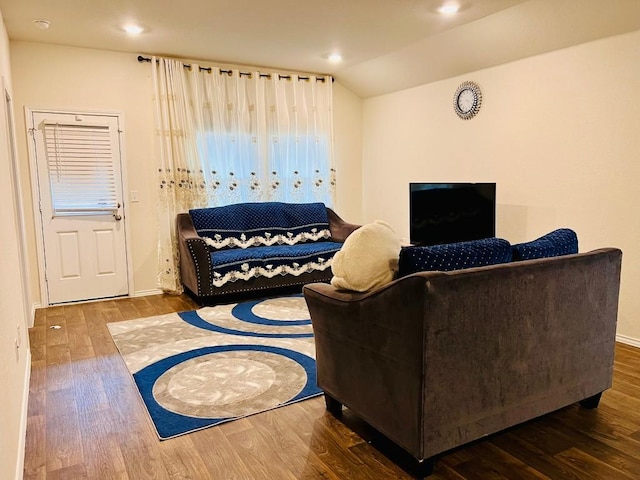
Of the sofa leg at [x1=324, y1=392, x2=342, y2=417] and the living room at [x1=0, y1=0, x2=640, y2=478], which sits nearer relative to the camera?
the sofa leg at [x1=324, y1=392, x2=342, y2=417]

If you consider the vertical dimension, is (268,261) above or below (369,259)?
below

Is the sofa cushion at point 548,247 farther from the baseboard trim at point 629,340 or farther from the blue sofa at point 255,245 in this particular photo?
the blue sofa at point 255,245

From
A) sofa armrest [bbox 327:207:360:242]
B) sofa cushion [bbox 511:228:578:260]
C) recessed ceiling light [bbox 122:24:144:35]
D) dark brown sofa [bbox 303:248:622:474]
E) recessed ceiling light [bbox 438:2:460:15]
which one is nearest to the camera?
dark brown sofa [bbox 303:248:622:474]

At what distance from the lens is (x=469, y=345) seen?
1.94 m

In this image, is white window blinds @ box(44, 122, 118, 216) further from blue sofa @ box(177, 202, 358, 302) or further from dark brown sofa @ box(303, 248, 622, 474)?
dark brown sofa @ box(303, 248, 622, 474)

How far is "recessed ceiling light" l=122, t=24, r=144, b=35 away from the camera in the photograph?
161 inches

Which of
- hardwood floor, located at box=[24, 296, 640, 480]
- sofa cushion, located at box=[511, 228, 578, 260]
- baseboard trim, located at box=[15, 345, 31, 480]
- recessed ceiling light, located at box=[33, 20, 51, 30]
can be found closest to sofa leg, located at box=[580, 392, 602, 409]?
hardwood floor, located at box=[24, 296, 640, 480]

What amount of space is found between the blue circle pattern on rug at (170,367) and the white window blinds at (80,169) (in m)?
2.35

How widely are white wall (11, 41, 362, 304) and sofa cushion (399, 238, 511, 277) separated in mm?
3882

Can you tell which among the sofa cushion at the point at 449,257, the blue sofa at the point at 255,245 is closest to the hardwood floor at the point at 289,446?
the sofa cushion at the point at 449,257

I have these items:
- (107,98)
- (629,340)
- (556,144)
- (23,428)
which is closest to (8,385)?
(23,428)

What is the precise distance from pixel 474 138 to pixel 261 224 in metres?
2.50

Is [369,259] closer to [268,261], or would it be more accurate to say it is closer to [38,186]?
[268,261]

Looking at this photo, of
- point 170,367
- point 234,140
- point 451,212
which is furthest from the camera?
point 234,140
